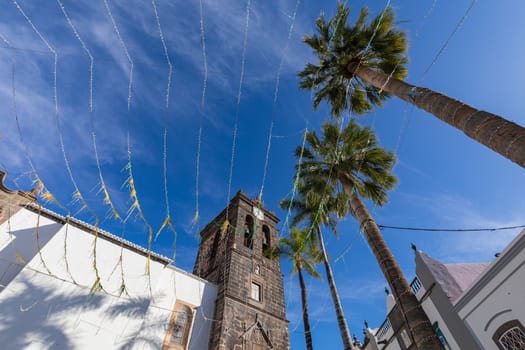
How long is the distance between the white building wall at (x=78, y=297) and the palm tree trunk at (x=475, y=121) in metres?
12.7

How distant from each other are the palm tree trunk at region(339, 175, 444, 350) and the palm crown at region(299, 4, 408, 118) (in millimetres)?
4287

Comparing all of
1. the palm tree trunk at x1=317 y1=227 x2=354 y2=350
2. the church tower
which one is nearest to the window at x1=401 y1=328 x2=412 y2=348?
the palm tree trunk at x1=317 y1=227 x2=354 y2=350

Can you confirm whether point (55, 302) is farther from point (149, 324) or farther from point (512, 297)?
point (512, 297)

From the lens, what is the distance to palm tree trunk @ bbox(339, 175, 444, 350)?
491cm

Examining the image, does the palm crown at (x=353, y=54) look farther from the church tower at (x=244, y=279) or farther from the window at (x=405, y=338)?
the window at (x=405, y=338)

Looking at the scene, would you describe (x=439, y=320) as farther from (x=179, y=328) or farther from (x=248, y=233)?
(x=248, y=233)

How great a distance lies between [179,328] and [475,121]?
15.2m

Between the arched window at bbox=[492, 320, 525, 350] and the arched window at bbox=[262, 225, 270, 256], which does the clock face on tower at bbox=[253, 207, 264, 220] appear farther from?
the arched window at bbox=[492, 320, 525, 350]

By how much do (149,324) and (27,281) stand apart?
537cm

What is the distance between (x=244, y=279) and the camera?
55.1 feet

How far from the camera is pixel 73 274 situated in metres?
11.3

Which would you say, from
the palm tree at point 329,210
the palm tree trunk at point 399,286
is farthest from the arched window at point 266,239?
the palm tree trunk at point 399,286

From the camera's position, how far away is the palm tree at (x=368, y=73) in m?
4.86

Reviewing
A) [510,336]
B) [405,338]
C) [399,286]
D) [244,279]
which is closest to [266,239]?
[244,279]
